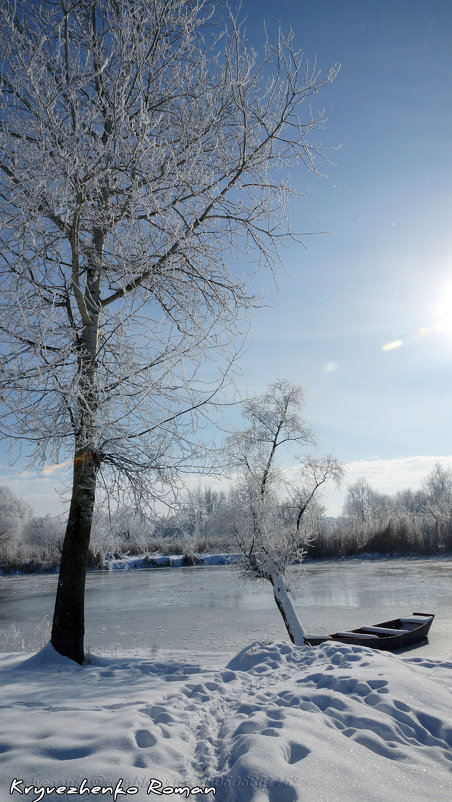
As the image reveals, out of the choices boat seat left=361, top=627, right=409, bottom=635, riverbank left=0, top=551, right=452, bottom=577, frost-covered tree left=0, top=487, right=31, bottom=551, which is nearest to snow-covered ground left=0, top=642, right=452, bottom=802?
boat seat left=361, top=627, right=409, bottom=635

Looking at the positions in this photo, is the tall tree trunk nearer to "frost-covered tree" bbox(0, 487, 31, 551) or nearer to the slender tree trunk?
the slender tree trunk

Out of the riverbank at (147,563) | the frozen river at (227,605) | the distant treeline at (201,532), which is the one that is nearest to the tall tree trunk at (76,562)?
the distant treeline at (201,532)

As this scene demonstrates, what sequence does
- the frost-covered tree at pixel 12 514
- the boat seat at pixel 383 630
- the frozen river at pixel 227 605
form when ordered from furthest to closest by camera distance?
the frost-covered tree at pixel 12 514, the frozen river at pixel 227 605, the boat seat at pixel 383 630

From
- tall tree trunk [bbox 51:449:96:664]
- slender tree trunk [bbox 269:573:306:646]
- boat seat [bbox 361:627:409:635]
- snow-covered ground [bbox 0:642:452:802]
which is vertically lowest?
boat seat [bbox 361:627:409:635]

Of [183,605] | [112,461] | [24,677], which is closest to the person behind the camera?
[24,677]

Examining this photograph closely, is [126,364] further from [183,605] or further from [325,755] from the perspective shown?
[183,605]

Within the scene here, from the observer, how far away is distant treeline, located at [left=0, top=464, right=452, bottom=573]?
5961 mm

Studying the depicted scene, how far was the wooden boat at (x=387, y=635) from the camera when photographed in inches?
336

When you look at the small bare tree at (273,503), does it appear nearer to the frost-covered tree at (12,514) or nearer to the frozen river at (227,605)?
the frozen river at (227,605)

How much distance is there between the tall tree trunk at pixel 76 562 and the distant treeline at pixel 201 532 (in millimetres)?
252

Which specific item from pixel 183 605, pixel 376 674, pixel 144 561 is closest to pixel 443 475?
pixel 144 561

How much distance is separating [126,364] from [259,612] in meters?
11.5

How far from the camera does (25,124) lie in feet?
14.4

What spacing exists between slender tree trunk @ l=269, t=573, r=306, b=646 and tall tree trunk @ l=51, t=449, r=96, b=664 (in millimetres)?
4344
